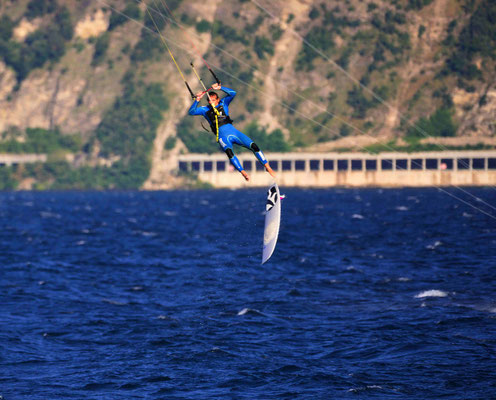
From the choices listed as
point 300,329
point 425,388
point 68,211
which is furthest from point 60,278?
point 68,211

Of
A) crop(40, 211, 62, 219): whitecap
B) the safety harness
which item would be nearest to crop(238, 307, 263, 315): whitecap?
the safety harness

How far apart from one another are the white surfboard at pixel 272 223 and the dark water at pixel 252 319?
3.93 m

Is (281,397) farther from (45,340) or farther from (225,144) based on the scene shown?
(45,340)

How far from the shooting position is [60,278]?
53.0m

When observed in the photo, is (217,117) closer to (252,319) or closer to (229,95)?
(229,95)

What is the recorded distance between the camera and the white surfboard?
31.9 m

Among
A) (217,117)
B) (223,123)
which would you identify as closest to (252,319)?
(223,123)

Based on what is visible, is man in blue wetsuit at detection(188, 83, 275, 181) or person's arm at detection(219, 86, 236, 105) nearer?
person's arm at detection(219, 86, 236, 105)

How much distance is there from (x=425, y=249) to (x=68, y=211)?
8225 centimetres

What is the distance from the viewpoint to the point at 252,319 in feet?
125

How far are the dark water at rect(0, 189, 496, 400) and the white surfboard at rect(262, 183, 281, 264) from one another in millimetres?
3926

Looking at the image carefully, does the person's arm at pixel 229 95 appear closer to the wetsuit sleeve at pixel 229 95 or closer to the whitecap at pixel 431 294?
the wetsuit sleeve at pixel 229 95

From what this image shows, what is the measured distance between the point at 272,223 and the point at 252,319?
23.4 ft

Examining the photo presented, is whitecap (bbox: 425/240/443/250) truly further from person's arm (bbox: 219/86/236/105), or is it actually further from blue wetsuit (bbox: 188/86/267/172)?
person's arm (bbox: 219/86/236/105)
